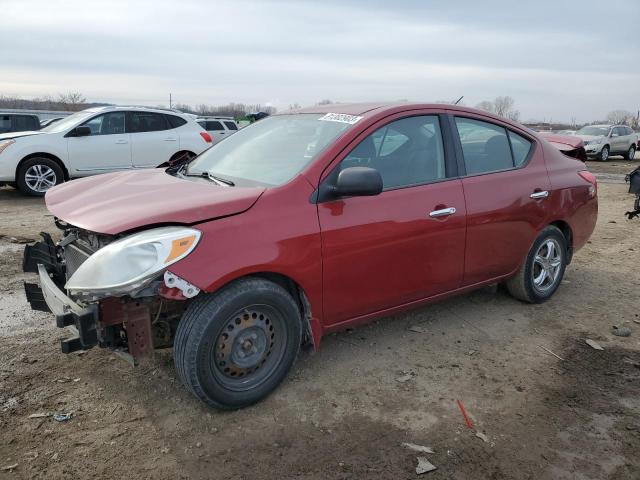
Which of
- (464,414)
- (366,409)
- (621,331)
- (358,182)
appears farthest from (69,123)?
(621,331)

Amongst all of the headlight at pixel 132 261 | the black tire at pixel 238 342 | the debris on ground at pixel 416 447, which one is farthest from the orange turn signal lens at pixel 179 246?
the debris on ground at pixel 416 447

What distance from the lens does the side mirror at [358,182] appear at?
10.1 feet

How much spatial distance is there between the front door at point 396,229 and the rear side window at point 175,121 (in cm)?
845

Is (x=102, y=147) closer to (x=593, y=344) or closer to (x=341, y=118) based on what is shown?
(x=341, y=118)

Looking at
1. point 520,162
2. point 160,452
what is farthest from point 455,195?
point 160,452

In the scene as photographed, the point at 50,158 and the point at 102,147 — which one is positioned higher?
the point at 102,147

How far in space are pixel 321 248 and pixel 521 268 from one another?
7.45 feet

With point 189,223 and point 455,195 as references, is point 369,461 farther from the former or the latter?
point 455,195

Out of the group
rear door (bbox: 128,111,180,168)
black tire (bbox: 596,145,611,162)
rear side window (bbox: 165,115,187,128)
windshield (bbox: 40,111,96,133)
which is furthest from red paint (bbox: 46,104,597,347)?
black tire (bbox: 596,145,611,162)

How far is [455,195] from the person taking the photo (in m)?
3.84

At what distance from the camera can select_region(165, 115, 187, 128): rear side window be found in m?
11.2

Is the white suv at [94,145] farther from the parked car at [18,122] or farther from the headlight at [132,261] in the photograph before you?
the headlight at [132,261]

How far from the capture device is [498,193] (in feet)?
13.5

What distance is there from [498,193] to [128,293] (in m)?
2.85
